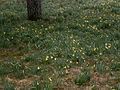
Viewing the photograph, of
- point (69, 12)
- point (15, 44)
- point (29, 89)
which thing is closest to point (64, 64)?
point (29, 89)

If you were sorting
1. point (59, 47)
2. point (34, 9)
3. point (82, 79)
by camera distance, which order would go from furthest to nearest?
point (34, 9), point (59, 47), point (82, 79)

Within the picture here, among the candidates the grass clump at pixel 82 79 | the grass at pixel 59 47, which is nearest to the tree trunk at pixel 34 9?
the grass at pixel 59 47

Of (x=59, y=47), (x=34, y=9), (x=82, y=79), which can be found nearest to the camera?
(x=82, y=79)

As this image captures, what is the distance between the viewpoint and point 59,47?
13.7m

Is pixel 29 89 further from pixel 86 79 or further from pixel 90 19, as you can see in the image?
pixel 90 19

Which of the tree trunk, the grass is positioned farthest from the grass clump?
the tree trunk

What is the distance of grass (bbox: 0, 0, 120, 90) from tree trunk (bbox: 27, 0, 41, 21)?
1.32ft

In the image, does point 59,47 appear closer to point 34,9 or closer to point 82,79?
point 82,79

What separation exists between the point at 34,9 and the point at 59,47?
5375 millimetres

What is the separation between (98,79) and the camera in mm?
11133

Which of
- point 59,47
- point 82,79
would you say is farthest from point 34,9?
point 82,79

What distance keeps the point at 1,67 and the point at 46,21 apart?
680 centimetres

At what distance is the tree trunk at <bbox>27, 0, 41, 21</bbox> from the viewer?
18.3 meters

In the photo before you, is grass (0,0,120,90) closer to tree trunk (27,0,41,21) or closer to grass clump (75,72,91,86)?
grass clump (75,72,91,86)
